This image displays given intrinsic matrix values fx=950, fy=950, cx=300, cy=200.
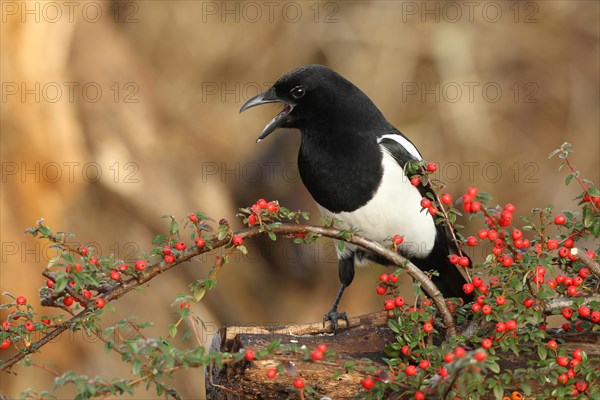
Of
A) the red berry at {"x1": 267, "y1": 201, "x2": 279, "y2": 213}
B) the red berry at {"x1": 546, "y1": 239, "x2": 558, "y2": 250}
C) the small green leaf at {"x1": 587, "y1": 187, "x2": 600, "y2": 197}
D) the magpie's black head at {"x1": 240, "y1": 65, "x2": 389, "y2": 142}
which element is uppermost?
the magpie's black head at {"x1": 240, "y1": 65, "x2": 389, "y2": 142}

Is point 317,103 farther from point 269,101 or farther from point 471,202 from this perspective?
point 471,202

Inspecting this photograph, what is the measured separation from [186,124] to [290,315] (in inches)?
48.3

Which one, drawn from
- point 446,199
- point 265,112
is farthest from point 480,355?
point 265,112

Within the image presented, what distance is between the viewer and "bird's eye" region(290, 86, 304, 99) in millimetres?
3088

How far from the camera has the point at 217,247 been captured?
2.14 metres

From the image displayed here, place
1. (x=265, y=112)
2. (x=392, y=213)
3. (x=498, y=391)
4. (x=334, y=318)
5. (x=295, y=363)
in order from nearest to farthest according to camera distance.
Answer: (x=498, y=391) < (x=295, y=363) < (x=334, y=318) < (x=392, y=213) < (x=265, y=112)

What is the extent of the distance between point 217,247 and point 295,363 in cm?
36

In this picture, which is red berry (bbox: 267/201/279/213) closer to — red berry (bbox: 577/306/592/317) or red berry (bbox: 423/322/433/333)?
red berry (bbox: 423/322/433/333)

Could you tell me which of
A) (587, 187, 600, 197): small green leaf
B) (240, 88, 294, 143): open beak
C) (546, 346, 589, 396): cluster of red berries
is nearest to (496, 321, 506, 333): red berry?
(546, 346, 589, 396): cluster of red berries

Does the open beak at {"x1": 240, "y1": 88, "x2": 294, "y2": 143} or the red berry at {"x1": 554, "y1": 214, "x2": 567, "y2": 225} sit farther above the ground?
the open beak at {"x1": 240, "y1": 88, "x2": 294, "y2": 143}

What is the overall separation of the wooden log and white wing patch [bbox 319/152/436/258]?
1.78 ft

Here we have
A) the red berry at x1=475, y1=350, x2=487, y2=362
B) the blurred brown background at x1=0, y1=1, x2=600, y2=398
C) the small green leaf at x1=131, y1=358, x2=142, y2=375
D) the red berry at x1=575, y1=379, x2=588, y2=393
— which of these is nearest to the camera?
the red berry at x1=475, y1=350, x2=487, y2=362

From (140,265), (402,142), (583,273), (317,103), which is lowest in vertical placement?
(583,273)

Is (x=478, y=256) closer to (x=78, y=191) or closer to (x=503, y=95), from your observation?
(x=503, y=95)
